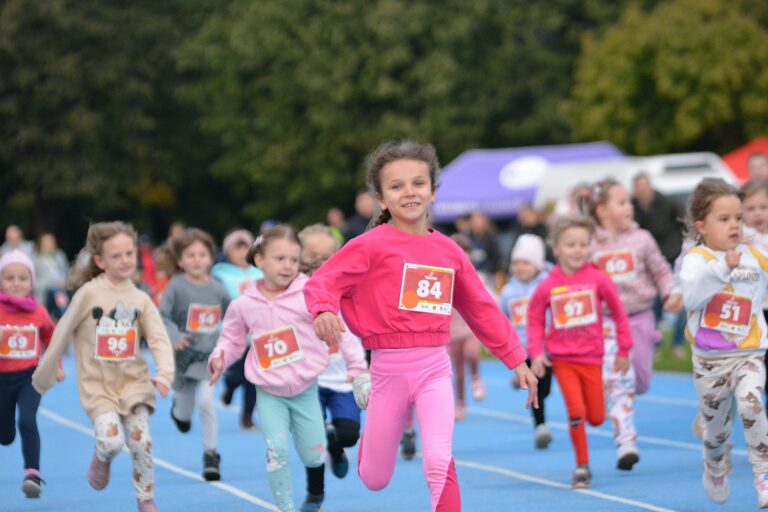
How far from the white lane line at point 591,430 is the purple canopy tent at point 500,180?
21300 millimetres

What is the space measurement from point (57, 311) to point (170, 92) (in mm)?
26926

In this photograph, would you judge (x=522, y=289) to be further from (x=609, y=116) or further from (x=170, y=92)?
(x=170, y=92)

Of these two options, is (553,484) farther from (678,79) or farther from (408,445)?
(678,79)

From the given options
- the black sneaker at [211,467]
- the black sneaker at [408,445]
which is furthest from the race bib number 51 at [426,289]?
the black sneaker at [408,445]

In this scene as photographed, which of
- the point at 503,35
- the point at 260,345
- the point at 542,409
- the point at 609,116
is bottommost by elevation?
the point at 542,409

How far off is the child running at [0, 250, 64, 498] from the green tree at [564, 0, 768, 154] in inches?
1202

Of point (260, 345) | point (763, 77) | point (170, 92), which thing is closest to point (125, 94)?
point (170, 92)

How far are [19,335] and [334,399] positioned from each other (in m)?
2.16

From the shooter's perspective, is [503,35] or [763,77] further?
[503,35]

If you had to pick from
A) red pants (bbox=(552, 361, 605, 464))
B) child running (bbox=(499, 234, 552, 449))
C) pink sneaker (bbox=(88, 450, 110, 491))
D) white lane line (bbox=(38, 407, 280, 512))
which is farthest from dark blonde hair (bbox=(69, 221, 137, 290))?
child running (bbox=(499, 234, 552, 449))

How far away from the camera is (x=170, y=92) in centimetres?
5319

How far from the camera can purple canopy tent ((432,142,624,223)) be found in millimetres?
37000

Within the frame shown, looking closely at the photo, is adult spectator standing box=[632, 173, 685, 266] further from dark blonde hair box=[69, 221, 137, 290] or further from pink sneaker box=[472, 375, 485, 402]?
dark blonde hair box=[69, 221, 137, 290]

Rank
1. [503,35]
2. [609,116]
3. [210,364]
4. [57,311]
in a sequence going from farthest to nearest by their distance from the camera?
[503,35]
[609,116]
[57,311]
[210,364]
